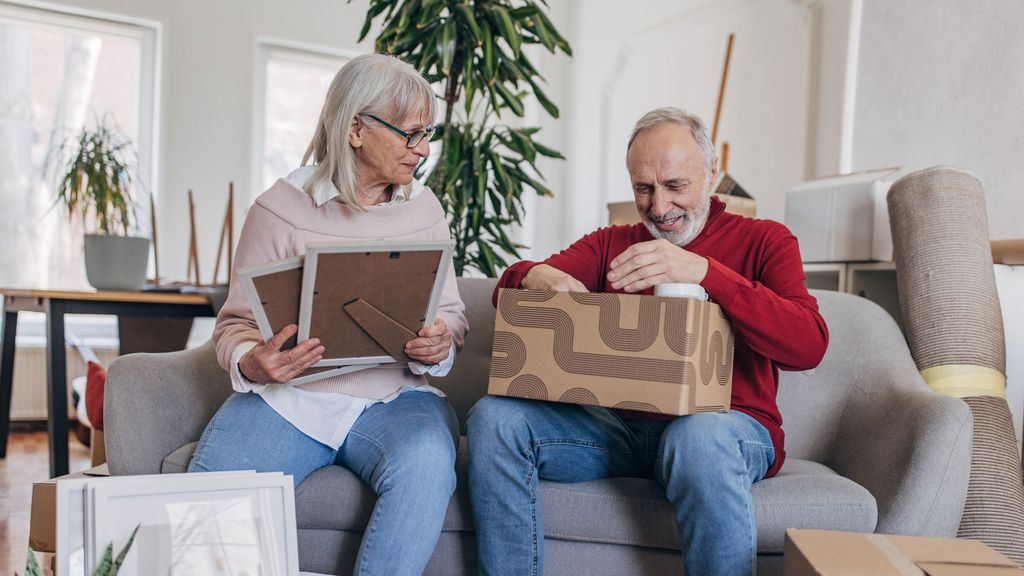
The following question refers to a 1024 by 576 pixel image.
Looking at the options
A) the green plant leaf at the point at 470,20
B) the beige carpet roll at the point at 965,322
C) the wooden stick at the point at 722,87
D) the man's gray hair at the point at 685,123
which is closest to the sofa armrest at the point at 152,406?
the man's gray hair at the point at 685,123

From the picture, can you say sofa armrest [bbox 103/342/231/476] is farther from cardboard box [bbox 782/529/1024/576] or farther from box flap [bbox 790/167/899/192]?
box flap [bbox 790/167/899/192]

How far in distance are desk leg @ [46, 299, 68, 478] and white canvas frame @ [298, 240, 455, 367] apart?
1630 millimetres

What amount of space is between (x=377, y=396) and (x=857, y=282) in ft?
5.03

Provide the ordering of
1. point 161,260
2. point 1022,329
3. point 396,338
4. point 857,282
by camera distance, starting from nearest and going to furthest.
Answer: point 396,338, point 1022,329, point 857,282, point 161,260

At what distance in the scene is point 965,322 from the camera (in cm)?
189

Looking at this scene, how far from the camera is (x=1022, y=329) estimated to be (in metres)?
2.14

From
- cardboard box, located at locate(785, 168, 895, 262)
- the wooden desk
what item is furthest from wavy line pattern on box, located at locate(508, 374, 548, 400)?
the wooden desk

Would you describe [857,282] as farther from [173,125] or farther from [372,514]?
[173,125]

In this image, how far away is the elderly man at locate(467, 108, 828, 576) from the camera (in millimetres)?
1306

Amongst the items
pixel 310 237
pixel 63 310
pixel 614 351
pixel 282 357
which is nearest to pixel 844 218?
pixel 614 351

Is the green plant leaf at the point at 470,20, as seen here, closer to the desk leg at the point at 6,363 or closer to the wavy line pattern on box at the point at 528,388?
the wavy line pattern on box at the point at 528,388

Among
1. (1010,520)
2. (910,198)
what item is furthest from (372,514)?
(910,198)

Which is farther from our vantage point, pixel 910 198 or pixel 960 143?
pixel 960 143

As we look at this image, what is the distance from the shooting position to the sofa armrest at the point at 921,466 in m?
1.44
